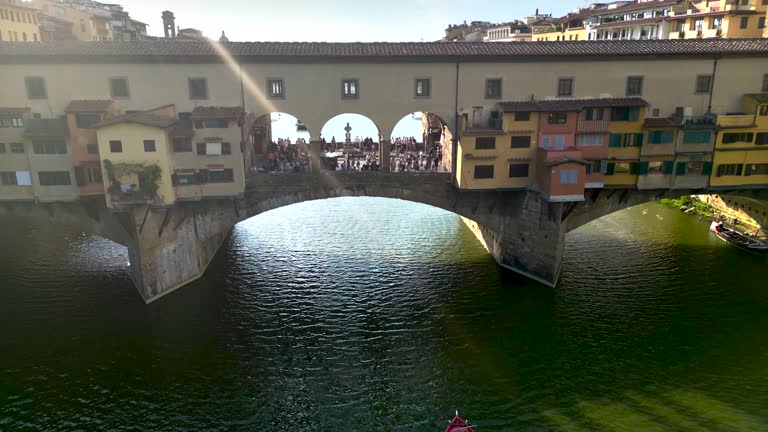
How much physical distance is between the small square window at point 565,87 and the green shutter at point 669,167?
8713 millimetres

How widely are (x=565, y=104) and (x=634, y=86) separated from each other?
592cm

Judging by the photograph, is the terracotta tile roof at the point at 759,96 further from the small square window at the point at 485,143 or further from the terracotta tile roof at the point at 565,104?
the small square window at the point at 485,143

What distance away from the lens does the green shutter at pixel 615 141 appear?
36.0m

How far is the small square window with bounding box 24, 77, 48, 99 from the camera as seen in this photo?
33.0m

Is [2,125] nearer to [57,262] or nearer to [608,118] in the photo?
[57,262]

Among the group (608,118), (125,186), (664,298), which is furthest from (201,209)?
(664,298)

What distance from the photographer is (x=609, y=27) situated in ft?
260

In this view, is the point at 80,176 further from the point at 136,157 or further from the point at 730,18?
the point at 730,18

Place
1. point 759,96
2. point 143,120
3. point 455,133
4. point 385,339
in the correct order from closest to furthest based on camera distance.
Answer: point 143,120, point 385,339, point 455,133, point 759,96

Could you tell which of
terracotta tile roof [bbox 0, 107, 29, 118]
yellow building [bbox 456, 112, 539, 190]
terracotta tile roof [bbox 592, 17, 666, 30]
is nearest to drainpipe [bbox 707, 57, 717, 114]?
yellow building [bbox 456, 112, 539, 190]

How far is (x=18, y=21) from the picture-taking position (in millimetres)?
64500

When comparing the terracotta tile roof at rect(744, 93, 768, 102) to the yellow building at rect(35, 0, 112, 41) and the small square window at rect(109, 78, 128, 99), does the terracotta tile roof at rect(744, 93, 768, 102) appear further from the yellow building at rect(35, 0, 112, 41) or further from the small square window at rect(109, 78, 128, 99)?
the yellow building at rect(35, 0, 112, 41)

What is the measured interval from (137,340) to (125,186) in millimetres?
9522

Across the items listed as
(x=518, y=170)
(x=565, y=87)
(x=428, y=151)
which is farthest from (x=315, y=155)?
(x=565, y=87)
